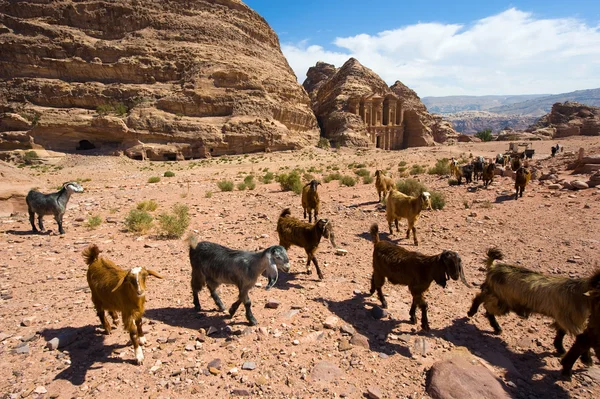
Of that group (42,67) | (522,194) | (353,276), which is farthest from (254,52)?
(353,276)

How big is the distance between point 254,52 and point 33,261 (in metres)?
58.4

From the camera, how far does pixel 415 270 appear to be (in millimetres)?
4789

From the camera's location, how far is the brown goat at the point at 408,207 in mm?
8414

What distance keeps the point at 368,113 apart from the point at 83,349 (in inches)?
2455

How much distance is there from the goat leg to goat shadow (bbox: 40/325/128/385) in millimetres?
5589

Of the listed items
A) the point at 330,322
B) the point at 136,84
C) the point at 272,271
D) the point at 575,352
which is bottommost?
the point at 330,322

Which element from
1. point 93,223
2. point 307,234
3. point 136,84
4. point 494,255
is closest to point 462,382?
point 494,255

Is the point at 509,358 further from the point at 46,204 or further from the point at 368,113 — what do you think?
the point at 368,113

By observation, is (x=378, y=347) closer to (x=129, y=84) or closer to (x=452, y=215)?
(x=452, y=215)

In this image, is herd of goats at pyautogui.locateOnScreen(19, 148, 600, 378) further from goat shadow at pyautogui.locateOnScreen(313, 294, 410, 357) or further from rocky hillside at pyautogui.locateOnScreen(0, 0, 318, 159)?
rocky hillside at pyautogui.locateOnScreen(0, 0, 318, 159)

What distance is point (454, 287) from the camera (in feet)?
20.5

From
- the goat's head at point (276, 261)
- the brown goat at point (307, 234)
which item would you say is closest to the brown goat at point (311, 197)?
the brown goat at point (307, 234)

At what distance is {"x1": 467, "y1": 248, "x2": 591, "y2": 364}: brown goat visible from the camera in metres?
3.81

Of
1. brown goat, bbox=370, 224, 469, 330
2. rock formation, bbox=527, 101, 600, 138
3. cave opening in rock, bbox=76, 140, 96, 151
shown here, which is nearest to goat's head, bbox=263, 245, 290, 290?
brown goat, bbox=370, 224, 469, 330
